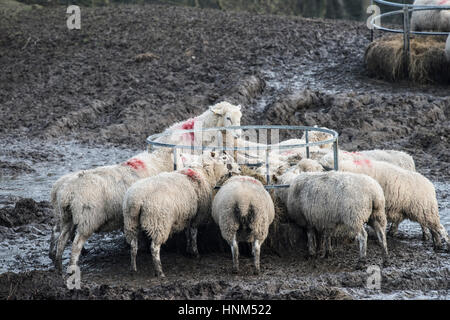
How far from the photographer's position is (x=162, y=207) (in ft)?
25.4

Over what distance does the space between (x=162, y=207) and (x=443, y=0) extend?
1008 centimetres

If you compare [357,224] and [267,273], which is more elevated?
[357,224]

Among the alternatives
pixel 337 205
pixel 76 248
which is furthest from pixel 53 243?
pixel 337 205

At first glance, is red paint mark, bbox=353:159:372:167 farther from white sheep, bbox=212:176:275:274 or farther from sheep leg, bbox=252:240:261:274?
sheep leg, bbox=252:240:261:274

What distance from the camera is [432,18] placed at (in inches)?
623

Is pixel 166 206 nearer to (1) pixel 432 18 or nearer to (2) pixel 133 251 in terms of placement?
(2) pixel 133 251

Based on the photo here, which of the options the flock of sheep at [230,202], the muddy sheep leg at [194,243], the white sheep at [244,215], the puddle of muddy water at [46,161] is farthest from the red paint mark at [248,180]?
the puddle of muddy water at [46,161]

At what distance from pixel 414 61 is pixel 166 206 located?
28.2 feet

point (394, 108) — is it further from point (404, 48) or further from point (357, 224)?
point (357, 224)

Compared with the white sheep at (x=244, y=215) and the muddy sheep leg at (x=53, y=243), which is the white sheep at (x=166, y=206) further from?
the muddy sheep leg at (x=53, y=243)

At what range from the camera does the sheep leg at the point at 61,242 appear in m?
8.03
